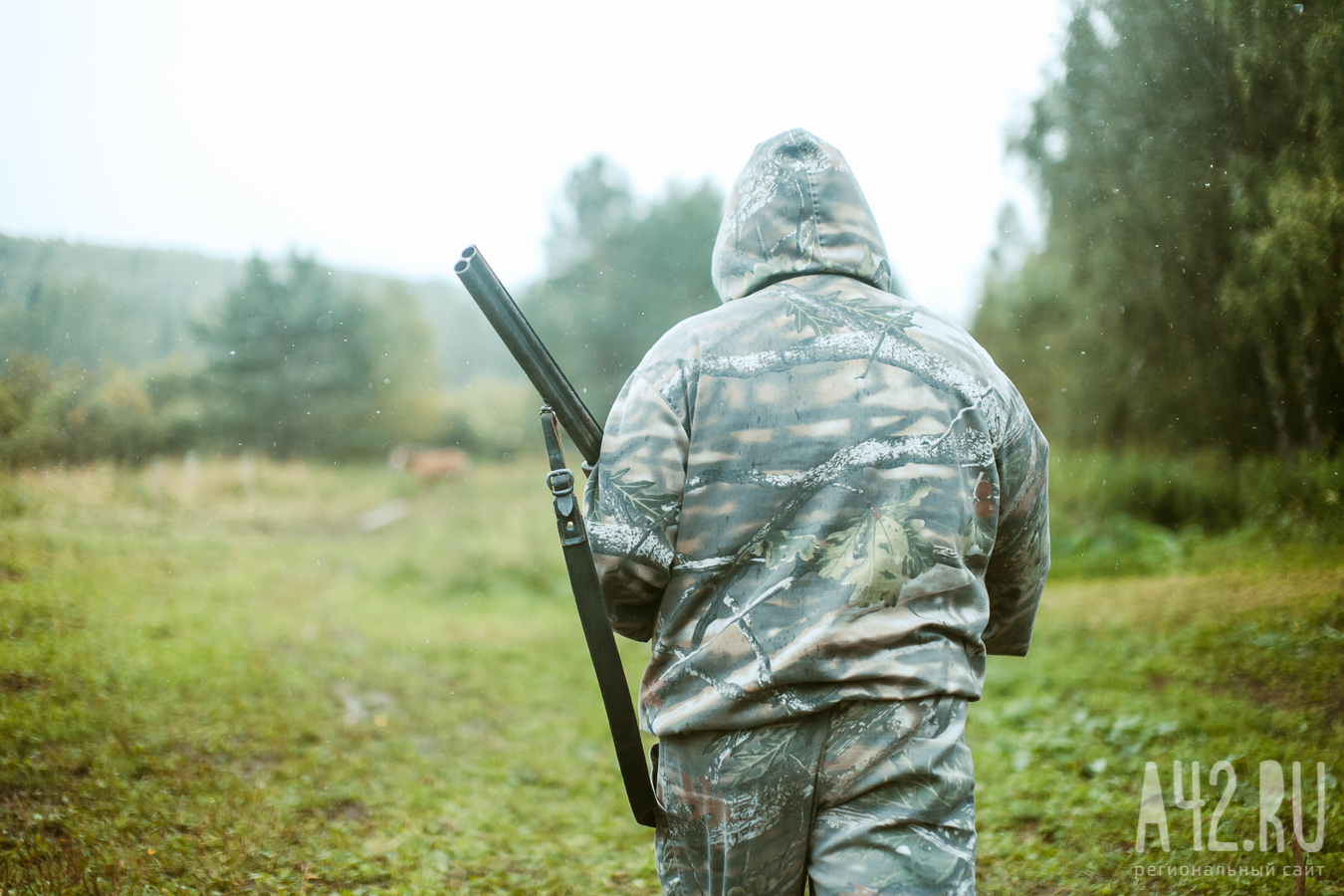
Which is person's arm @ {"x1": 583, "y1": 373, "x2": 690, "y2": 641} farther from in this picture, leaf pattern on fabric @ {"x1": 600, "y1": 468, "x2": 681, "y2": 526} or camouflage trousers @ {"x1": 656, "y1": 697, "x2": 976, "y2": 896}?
camouflage trousers @ {"x1": 656, "y1": 697, "x2": 976, "y2": 896}

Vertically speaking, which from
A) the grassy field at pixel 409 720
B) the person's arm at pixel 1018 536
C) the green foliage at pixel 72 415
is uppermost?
the green foliage at pixel 72 415

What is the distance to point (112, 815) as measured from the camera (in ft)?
9.84

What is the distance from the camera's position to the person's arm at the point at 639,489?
1526mm

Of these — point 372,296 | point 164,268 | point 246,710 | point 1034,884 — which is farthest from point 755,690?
point 372,296

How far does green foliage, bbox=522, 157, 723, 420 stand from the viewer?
286 inches

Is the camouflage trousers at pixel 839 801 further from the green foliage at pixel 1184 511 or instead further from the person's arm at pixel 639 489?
the green foliage at pixel 1184 511

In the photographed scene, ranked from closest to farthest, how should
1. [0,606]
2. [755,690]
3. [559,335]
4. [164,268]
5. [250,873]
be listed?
[755,690] < [250,873] < [0,606] < [164,268] < [559,335]

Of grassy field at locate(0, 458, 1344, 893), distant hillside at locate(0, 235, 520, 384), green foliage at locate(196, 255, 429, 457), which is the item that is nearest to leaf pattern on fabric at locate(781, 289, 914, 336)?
grassy field at locate(0, 458, 1344, 893)

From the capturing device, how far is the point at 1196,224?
425 centimetres

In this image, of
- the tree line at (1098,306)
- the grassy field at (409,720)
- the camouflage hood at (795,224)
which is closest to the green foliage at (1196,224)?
the tree line at (1098,306)

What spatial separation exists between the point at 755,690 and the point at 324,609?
592 centimetres

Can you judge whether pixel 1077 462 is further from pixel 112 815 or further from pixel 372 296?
pixel 372 296

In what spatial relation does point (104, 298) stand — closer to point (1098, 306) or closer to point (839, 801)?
point (839, 801)

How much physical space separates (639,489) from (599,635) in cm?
36
